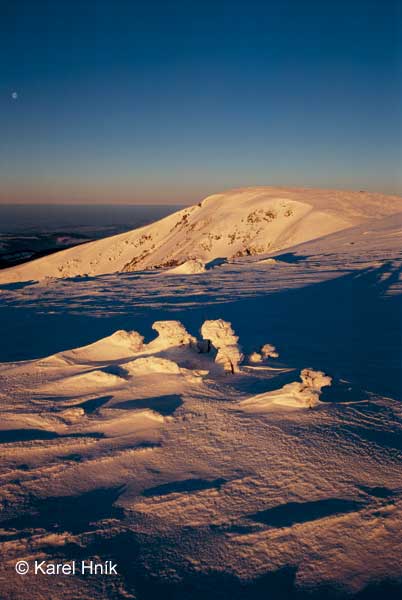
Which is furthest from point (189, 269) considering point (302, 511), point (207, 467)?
point (302, 511)

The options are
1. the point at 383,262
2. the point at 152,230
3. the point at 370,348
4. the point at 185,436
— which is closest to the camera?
the point at 185,436

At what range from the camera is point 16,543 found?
1986 mm

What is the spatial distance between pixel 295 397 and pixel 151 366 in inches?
55.7

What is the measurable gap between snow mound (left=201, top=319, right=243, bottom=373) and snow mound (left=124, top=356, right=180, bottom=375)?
46 centimetres

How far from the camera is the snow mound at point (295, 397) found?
3020 mm

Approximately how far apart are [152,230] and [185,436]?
91.9 feet

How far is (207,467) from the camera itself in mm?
2463

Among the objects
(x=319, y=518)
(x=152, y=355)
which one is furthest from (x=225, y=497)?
(x=152, y=355)

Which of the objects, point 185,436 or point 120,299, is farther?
point 120,299

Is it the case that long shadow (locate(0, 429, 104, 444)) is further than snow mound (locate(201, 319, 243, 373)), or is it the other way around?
snow mound (locate(201, 319, 243, 373))

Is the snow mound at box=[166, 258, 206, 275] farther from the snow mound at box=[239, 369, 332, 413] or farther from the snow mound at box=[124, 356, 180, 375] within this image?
the snow mound at box=[239, 369, 332, 413]

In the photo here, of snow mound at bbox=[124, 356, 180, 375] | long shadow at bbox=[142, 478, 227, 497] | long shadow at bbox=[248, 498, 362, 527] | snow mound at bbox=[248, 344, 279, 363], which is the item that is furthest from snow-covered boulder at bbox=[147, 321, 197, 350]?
long shadow at bbox=[248, 498, 362, 527]

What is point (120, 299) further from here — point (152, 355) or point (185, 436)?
point (185, 436)

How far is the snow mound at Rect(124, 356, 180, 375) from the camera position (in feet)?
12.2
